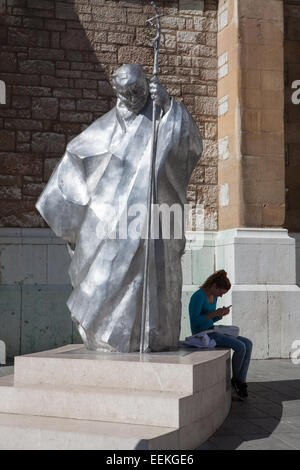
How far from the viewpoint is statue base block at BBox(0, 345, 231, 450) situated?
9.95ft

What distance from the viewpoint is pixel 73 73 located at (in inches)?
316

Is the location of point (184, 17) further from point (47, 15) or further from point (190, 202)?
point (190, 202)

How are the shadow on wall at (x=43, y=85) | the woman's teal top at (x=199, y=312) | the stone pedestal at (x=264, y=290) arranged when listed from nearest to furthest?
the woman's teal top at (x=199, y=312)
the stone pedestal at (x=264, y=290)
the shadow on wall at (x=43, y=85)

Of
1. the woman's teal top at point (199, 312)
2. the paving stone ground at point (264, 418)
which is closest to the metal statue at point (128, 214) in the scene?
the woman's teal top at point (199, 312)

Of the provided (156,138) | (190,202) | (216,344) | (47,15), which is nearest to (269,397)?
(216,344)

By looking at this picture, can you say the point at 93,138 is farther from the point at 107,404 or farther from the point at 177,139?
the point at 107,404

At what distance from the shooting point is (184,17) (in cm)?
840

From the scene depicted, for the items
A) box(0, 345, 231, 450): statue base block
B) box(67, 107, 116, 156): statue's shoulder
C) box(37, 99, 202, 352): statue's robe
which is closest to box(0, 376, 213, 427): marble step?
box(0, 345, 231, 450): statue base block

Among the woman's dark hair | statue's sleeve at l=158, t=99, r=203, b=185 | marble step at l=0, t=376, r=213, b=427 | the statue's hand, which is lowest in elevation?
marble step at l=0, t=376, r=213, b=427

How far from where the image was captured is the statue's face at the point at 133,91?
4184 millimetres

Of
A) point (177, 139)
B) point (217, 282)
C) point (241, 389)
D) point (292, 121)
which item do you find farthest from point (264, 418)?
point (292, 121)

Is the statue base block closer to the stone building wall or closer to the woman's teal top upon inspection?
the woman's teal top

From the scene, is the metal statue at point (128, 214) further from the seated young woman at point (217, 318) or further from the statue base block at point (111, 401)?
the seated young woman at point (217, 318)

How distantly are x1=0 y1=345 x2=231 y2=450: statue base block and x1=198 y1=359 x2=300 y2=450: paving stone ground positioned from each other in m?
0.11
